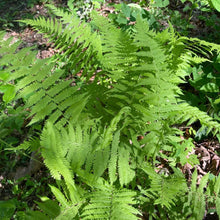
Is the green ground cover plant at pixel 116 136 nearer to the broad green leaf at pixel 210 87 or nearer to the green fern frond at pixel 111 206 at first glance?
the green fern frond at pixel 111 206

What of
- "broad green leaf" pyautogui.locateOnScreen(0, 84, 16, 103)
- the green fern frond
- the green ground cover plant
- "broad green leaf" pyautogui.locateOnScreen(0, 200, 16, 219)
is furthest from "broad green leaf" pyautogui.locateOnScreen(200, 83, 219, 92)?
"broad green leaf" pyautogui.locateOnScreen(0, 200, 16, 219)

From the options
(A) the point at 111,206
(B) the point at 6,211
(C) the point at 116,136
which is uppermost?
(C) the point at 116,136

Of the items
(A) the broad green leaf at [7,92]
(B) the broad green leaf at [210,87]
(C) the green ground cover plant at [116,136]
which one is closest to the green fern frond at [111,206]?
(C) the green ground cover plant at [116,136]

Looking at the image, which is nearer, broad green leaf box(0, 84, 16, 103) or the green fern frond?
the green fern frond

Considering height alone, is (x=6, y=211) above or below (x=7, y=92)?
below

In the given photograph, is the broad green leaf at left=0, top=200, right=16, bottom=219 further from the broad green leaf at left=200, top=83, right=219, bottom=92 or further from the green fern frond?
the broad green leaf at left=200, top=83, right=219, bottom=92

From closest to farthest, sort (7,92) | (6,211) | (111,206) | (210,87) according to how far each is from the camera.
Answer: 1. (111,206)
2. (6,211)
3. (7,92)
4. (210,87)

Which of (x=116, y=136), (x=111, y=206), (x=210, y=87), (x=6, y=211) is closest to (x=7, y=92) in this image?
(x=6, y=211)

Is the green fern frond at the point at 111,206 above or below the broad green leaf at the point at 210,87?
below

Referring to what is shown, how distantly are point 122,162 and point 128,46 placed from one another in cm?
90

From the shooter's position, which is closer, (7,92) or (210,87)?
(7,92)

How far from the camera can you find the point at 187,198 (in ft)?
5.10

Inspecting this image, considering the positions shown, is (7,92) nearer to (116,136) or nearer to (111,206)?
(116,136)

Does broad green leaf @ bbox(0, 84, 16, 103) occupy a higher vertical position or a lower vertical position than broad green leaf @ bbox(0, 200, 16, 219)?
higher
